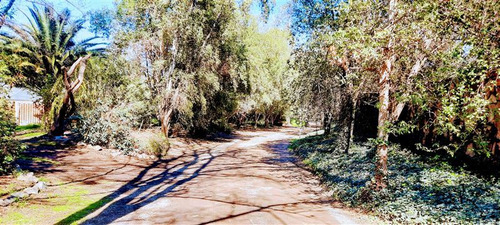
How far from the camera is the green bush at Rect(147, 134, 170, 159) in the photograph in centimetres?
1271

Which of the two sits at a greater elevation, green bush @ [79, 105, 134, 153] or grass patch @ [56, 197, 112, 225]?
green bush @ [79, 105, 134, 153]

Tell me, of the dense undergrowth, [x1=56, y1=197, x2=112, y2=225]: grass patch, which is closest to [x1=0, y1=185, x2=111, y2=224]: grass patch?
[x1=56, y1=197, x2=112, y2=225]: grass patch

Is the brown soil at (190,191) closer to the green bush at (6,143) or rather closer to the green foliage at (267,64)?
the green bush at (6,143)

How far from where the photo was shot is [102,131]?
11.7 m

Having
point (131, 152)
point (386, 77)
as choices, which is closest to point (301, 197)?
point (386, 77)

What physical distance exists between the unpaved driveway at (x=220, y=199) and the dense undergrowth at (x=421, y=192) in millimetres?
634

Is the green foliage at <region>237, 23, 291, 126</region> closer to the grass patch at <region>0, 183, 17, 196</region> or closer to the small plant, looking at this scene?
the small plant

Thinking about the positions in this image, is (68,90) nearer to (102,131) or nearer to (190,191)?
(102,131)

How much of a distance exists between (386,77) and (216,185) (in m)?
5.40

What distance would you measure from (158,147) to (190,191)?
6583 millimetres

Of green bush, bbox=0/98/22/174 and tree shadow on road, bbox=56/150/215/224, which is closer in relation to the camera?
tree shadow on road, bbox=56/150/215/224

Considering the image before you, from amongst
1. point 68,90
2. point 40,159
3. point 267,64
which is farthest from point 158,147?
point 267,64

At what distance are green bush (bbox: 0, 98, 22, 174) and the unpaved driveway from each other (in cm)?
254

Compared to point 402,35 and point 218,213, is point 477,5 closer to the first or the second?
point 402,35
